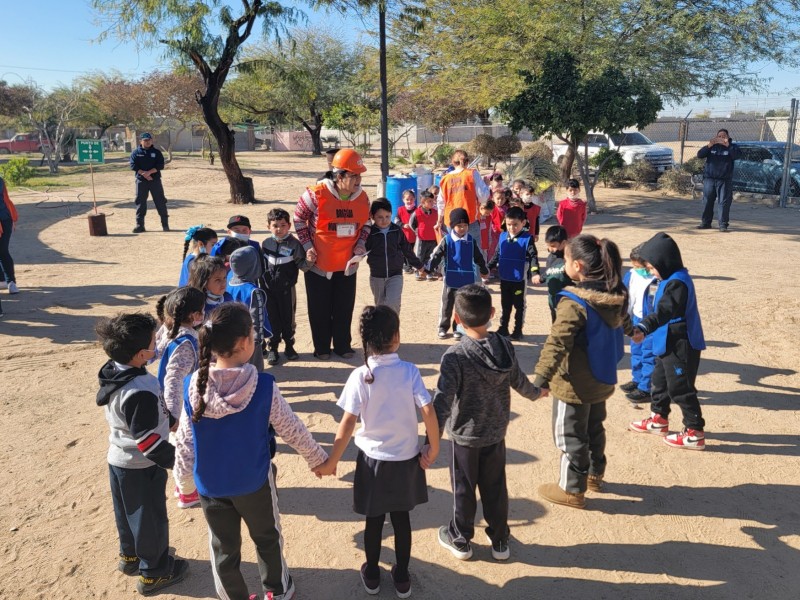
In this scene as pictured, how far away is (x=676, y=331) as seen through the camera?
430 cm

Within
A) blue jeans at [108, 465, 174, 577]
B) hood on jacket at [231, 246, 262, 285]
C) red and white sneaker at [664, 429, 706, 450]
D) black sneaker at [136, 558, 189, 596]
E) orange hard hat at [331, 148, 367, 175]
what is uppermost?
orange hard hat at [331, 148, 367, 175]

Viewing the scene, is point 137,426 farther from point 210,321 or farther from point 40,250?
point 40,250

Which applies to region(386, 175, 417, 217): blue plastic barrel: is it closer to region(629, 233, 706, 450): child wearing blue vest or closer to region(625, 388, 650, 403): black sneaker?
region(625, 388, 650, 403): black sneaker

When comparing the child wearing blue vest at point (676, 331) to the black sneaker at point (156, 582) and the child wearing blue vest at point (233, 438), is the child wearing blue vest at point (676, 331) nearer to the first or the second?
the child wearing blue vest at point (233, 438)

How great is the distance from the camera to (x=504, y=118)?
14.6m

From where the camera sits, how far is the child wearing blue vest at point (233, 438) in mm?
2570

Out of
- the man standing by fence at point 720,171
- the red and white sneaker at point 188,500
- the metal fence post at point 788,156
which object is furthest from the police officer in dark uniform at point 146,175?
the metal fence post at point 788,156

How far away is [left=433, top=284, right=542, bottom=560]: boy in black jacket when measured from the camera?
309 cm

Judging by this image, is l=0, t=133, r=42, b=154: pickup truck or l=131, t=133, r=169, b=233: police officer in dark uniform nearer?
l=131, t=133, r=169, b=233: police officer in dark uniform

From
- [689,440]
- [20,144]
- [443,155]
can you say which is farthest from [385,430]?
[20,144]

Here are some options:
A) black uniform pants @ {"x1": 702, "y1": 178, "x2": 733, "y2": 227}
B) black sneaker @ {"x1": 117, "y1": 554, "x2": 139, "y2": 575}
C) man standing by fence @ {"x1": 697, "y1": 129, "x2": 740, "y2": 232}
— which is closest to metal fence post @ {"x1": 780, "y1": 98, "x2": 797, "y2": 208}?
man standing by fence @ {"x1": 697, "y1": 129, "x2": 740, "y2": 232}

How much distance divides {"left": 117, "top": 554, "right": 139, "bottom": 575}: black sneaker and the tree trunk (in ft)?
49.8

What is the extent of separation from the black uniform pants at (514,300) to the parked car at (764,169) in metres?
12.8

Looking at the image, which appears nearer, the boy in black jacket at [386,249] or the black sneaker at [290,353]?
the boy in black jacket at [386,249]
